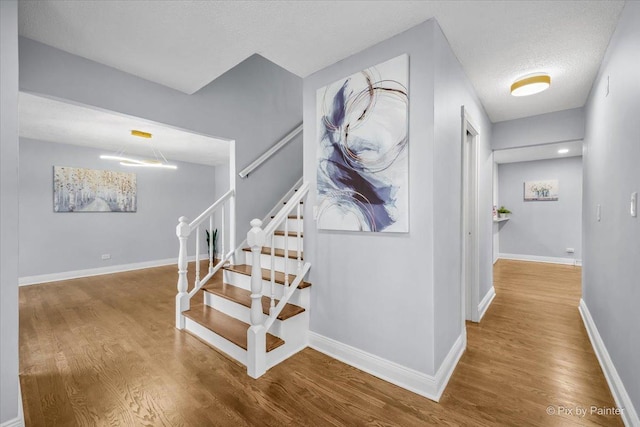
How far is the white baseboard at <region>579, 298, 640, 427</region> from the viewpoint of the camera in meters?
1.42

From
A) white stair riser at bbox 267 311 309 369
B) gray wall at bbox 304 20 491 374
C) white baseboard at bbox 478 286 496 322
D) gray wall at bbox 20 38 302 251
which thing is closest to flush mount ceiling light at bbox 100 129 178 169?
Result: gray wall at bbox 20 38 302 251

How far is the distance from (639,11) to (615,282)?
1.57m

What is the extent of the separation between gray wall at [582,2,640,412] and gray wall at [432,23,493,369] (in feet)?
2.94

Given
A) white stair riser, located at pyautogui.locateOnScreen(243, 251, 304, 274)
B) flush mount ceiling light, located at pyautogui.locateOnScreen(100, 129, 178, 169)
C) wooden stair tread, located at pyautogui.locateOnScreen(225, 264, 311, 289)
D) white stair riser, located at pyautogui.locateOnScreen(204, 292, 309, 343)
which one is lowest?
white stair riser, located at pyautogui.locateOnScreen(204, 292, 309, 343)

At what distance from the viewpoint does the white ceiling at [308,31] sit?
1.61m

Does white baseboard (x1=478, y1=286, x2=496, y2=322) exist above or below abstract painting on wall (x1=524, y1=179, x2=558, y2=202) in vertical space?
below

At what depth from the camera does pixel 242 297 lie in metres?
2.49

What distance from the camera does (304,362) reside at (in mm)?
2098

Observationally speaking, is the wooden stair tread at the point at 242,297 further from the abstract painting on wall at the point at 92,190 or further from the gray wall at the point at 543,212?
the gray wall at the point at 543,212

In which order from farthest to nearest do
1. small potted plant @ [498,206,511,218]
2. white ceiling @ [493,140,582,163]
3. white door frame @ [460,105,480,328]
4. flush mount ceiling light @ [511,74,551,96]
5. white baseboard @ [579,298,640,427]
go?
1. small potted plant @ [498,206,511,218]
2. white ceiling @ [493,140,582,163]
3. white door frame @ [460,105,480,328]
4. flush mount ceiling light @ [511,74,551,96]
5. white baseboard @ [579,298,640,427]

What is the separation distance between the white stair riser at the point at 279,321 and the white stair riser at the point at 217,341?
24 cm

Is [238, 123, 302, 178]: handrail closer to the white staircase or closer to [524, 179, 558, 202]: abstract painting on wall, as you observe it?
the white staircase

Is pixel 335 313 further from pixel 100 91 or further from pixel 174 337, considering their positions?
pixel 100 91

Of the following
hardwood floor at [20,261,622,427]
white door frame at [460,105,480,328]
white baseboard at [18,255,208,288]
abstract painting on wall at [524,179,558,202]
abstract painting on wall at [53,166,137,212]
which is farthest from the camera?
abstract painting on wall at [524,179,558,202]
